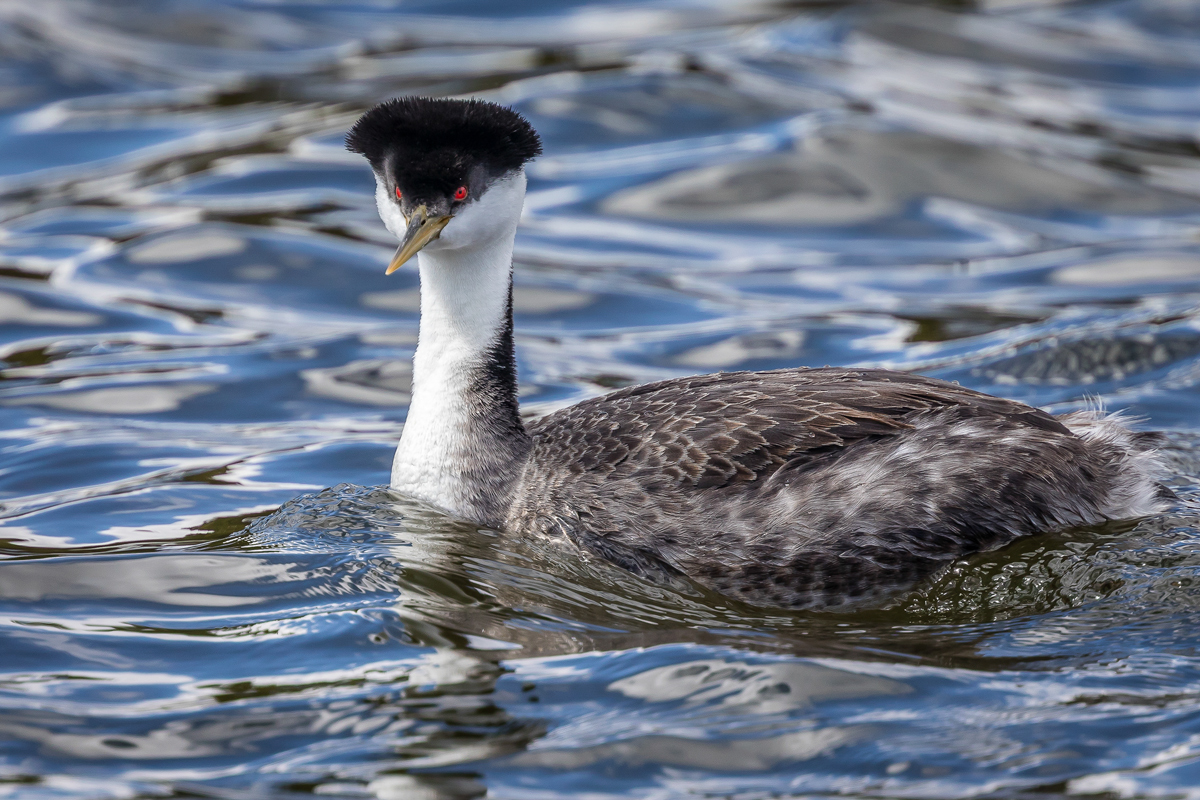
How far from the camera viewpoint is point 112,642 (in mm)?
6758

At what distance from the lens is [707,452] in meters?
6.98

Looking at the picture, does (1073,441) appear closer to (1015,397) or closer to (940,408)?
(940,408)

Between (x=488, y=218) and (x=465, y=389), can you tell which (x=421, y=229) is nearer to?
(x=488, y=218)

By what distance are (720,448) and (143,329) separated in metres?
6.23

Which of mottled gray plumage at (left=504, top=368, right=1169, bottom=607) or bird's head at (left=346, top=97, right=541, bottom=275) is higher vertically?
bird's head at (left=346, top=97, right=541, bottom=275)

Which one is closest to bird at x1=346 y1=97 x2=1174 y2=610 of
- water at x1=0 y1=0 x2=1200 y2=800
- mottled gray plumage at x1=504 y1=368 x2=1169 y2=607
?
mottled gray plumage at x1=504 y1=368 x2=1169 y2=607

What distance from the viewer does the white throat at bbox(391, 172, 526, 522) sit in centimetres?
764

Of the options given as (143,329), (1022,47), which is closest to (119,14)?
(143,329)

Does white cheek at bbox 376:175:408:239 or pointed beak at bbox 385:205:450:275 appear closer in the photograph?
pointed beak at bbox 385:205:450:275

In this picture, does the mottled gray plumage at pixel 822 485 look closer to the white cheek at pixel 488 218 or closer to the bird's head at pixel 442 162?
the white cheek at pixel 488 218

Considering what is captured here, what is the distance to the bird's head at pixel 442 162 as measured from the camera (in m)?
7.20

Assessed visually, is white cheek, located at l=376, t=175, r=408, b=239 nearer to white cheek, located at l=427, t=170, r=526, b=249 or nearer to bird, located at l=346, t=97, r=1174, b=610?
bird, located at l=346, t=97, r=1174, b=610

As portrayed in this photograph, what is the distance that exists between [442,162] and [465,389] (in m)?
1.17

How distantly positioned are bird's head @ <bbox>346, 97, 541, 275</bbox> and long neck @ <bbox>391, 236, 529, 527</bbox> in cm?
28
